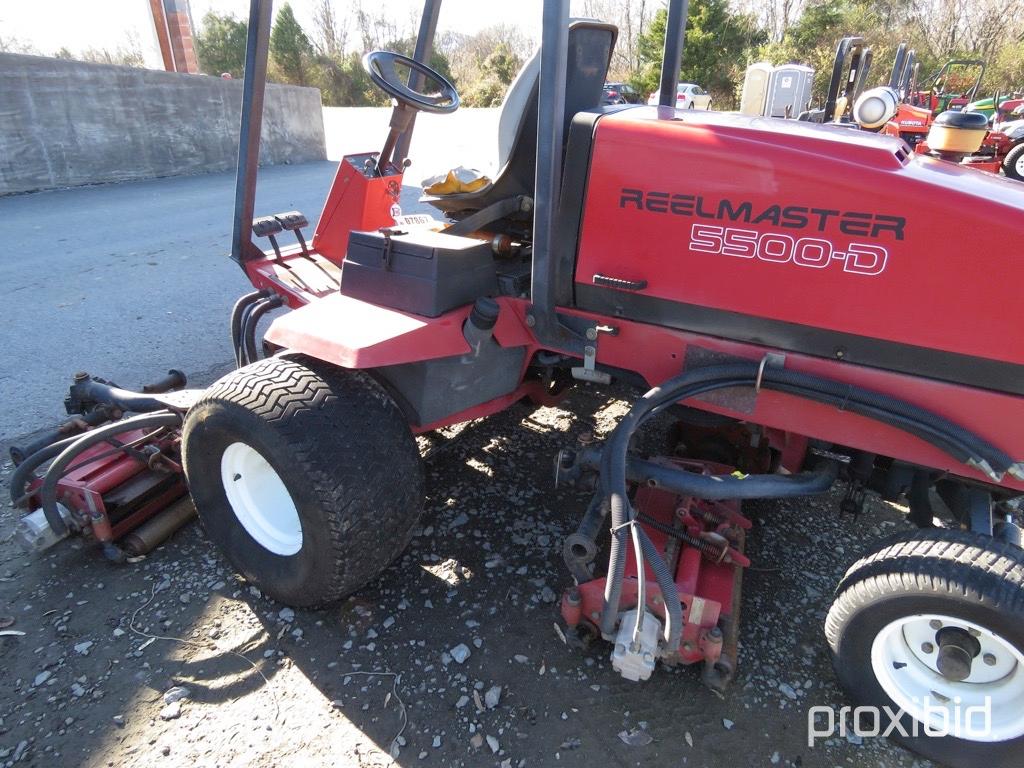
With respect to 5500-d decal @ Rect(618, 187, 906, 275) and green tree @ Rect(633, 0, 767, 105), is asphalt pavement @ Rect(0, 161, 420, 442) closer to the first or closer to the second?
5500-d decal @ Rect(618, 187, 906, 275)

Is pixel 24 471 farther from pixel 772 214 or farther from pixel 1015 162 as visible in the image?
pixel 1015 162

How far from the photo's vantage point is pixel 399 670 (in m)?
2.00

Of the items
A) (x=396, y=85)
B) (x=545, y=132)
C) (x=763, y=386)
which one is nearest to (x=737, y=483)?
(x=763, y=386)

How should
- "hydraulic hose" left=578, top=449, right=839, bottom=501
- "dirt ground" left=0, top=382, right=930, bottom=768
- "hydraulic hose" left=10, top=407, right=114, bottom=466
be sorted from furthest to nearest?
"hydraulic hose" left=10, top=407, right=114, bottom=466
"hydraulic hose" left=578, top=449, right=839, bottom=501
"dirt ground" left=0, top=382, right=930, bottom=768

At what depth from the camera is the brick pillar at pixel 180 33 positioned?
605 inches

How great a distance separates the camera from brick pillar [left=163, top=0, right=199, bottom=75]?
50.4 ft

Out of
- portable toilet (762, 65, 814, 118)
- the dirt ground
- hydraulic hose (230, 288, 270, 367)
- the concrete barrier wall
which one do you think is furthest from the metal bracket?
portable toilet (762, 65, 814, 118)

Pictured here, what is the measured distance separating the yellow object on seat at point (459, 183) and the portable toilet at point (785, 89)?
38.2 feet

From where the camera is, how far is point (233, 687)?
196 cm

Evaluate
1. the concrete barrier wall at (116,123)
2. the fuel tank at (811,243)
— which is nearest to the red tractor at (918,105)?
the fuel tank at (811,243)

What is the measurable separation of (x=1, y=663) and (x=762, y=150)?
2.69 meters

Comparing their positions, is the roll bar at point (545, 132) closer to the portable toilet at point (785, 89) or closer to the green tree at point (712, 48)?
the portable toilet at point (785, 89)

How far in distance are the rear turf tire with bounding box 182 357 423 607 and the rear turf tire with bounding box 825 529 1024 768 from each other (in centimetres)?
131

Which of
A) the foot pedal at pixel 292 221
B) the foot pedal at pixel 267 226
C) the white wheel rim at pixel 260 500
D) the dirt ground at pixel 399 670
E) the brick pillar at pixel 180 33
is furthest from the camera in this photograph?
the brick pillar at pixel 180 33
